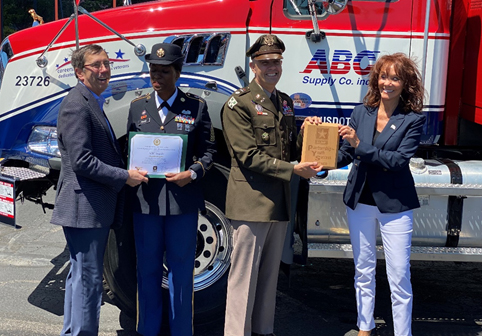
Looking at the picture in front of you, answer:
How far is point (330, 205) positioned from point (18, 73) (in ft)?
7.33

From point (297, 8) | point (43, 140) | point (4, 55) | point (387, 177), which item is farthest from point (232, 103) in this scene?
point (4, 55)

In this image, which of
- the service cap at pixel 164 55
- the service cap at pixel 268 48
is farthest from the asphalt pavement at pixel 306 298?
the service cap at pixel 268 48

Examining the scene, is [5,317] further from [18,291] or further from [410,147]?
[410,147]

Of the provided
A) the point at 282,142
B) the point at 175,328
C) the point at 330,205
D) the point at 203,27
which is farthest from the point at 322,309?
the point at 203,27

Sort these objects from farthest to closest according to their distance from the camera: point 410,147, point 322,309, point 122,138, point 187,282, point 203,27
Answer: point 322,309 → point 203,27 → point 122,138 → point 187,282 → point 410,147

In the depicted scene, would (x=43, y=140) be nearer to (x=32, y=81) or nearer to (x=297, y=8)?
(x=32, y=81)

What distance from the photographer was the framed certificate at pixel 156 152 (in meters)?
3.21

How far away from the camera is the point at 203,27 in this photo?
393cm

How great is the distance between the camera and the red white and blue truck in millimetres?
3766

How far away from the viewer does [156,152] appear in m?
3.21

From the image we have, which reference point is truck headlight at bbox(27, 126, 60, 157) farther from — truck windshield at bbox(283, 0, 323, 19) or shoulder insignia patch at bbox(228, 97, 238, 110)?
truck windshield at bbox(283, 0, 323, 19)

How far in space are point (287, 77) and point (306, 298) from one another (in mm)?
1682

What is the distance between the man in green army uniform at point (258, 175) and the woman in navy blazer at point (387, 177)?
1.07ft

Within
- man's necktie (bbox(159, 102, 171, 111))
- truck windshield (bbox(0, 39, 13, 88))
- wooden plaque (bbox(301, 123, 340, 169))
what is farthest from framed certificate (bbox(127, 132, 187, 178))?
truck windshield (bbox(0, 39, 13, 88))
